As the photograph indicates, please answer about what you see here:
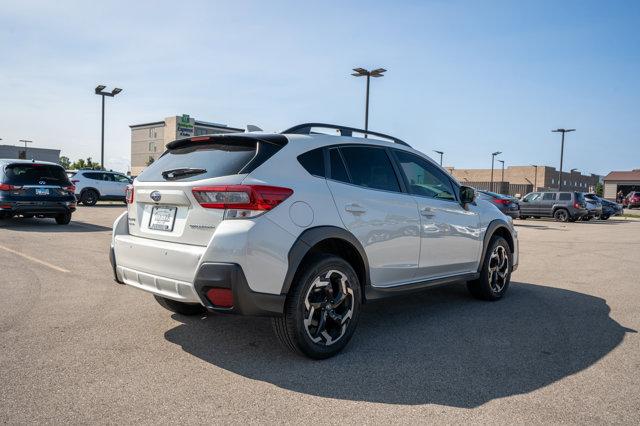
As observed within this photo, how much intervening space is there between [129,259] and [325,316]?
1640mm

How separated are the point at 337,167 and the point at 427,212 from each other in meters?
1.21

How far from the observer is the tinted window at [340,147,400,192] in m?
4.35

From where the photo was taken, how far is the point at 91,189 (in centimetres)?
2356

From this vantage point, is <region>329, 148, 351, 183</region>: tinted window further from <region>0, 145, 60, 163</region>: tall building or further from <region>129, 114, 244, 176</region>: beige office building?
<region>129, 114, 244, 176</region>: beige office building

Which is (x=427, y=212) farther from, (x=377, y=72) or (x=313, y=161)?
(x=377, y=72)

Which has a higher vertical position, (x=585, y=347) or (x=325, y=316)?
(x=325, y=316)

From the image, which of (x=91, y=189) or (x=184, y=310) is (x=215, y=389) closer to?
(x=184, y=310)

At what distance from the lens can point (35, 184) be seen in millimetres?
12758

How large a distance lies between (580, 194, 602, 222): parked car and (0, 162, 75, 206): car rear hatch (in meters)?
23.5

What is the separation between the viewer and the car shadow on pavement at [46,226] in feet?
40.8

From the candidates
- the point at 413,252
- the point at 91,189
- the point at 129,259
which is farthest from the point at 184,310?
the point at 91,189

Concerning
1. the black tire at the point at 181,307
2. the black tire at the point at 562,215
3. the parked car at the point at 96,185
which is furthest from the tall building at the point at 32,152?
the black tire at the point at 181,307

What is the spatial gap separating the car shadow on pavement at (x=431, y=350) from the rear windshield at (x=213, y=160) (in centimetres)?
137

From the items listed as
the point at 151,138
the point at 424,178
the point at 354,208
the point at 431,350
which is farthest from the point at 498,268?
the point at 151,138
